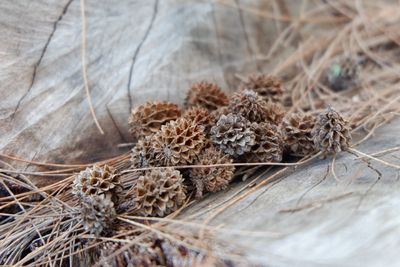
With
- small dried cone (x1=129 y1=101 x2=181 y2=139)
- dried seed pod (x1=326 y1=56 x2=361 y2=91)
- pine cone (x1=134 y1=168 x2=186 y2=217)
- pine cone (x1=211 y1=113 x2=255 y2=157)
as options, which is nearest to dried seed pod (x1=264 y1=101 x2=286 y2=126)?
pine cone (x1=211 y1=113 x2=255 y2=157)

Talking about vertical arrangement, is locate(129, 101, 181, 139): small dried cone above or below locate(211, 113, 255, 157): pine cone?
above

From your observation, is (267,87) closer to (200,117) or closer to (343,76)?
(200,117)

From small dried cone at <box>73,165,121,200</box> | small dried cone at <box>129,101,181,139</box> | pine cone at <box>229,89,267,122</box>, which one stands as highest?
small dried cone at <box>129,101,181,139</box>

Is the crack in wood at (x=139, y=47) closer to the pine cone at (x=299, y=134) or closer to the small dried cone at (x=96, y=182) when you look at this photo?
the small dried cone at (x=96, y=182)

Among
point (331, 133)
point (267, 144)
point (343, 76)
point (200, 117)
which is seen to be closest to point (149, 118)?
point (200, 117)

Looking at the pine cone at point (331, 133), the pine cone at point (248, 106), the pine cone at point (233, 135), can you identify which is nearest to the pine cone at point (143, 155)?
the pine cone at point (233, 135)

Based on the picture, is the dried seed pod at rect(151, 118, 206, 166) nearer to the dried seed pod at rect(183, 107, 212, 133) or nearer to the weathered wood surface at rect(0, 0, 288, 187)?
the dried seed pod at rect(183, 107, 212, 133)
